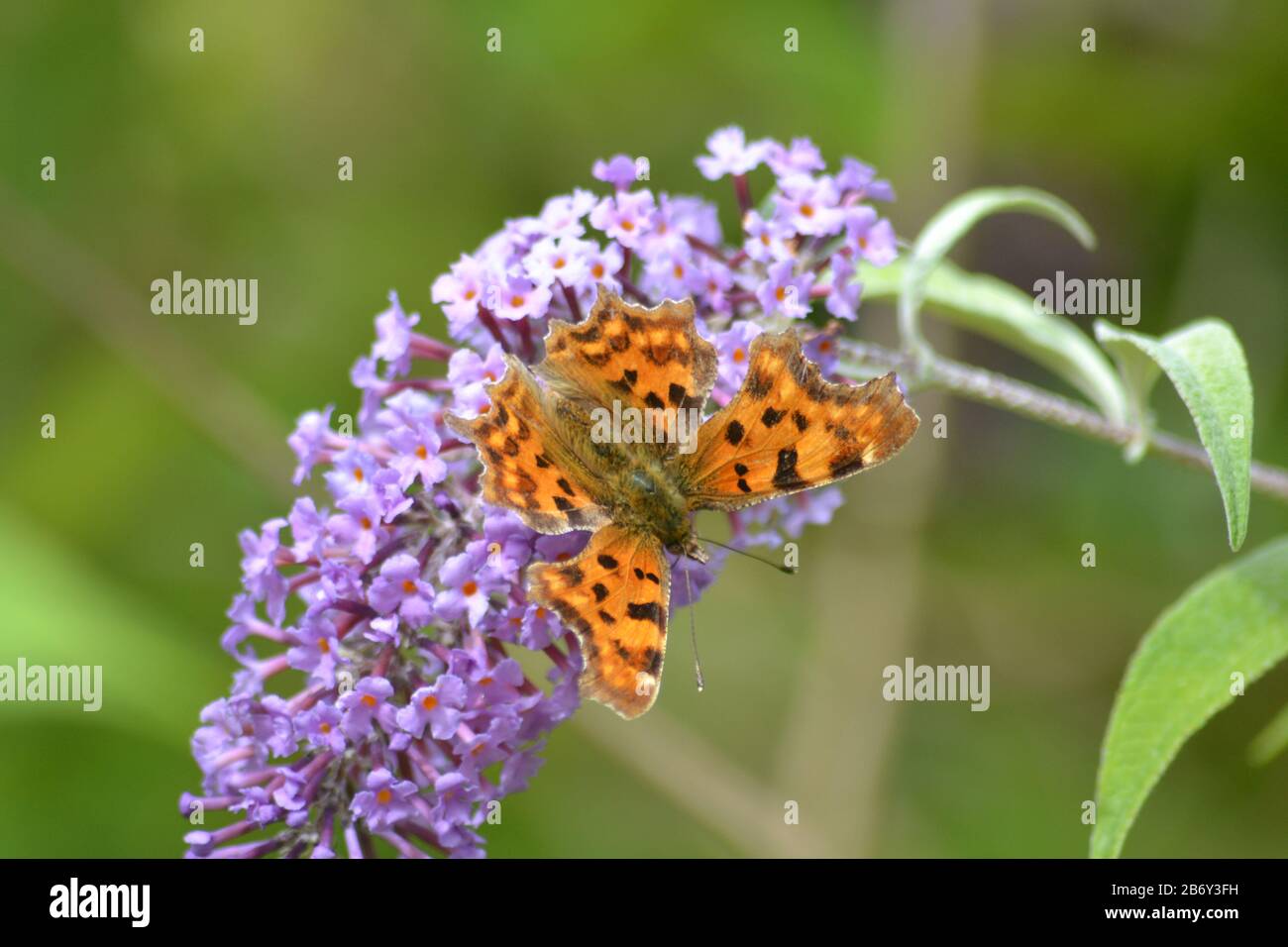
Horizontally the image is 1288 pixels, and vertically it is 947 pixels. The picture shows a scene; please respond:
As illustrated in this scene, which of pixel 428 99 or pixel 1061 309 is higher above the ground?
pixel 428 99

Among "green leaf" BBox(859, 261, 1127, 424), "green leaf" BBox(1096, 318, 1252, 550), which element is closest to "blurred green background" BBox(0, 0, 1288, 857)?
"green leaf" BBox(859, 261, 1127, 424)

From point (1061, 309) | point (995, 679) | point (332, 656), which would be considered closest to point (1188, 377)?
point (1061, 309)

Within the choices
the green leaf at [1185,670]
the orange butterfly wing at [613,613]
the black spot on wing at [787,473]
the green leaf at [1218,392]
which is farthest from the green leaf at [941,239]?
the orange butterfly wing at [613,613]

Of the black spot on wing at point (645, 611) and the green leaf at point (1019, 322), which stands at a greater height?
the green leaf at point (1019, 322)

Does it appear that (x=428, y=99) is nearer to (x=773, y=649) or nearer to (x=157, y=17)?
(x=157, y=17)

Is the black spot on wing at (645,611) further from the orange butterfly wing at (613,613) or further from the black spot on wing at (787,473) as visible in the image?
the black spot on wing at (787,473)
